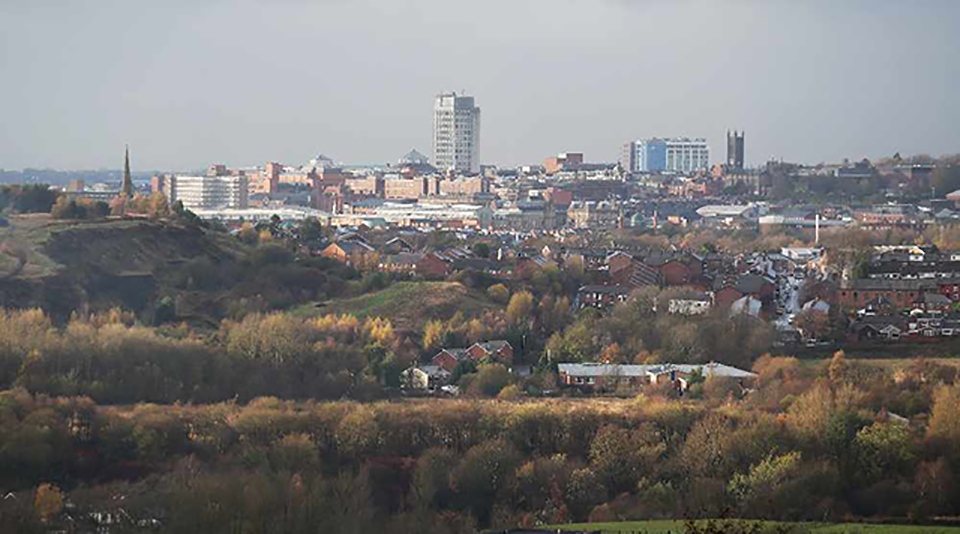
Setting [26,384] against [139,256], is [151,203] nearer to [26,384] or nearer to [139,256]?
[139,256]

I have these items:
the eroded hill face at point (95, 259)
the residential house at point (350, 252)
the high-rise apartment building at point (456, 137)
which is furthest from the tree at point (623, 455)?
the high-rise apartment building at point (456, 137)

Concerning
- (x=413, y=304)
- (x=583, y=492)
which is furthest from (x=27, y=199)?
(x=583, y=492)

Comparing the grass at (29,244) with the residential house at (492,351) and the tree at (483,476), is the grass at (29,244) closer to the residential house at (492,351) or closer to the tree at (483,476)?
the residential house at (492,351)

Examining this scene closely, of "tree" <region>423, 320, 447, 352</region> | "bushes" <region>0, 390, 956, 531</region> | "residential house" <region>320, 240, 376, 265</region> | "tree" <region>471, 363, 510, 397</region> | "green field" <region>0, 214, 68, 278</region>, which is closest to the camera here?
"bushes" <region>0, 390, 956, 531</region>

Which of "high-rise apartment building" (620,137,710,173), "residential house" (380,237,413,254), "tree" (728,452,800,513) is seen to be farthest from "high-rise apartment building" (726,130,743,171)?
"tree" (728,452,800,513)

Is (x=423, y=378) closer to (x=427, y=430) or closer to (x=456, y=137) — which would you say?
(x=427, y=430)

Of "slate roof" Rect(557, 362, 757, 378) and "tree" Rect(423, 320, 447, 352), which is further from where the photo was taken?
"tree" Rect(423, 320, 447, 352)

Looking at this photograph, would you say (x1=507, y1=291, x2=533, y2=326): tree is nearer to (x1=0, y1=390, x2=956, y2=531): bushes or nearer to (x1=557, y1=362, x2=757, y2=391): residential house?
(x1=557, y1=362, x2=757, y2=391): residential house
